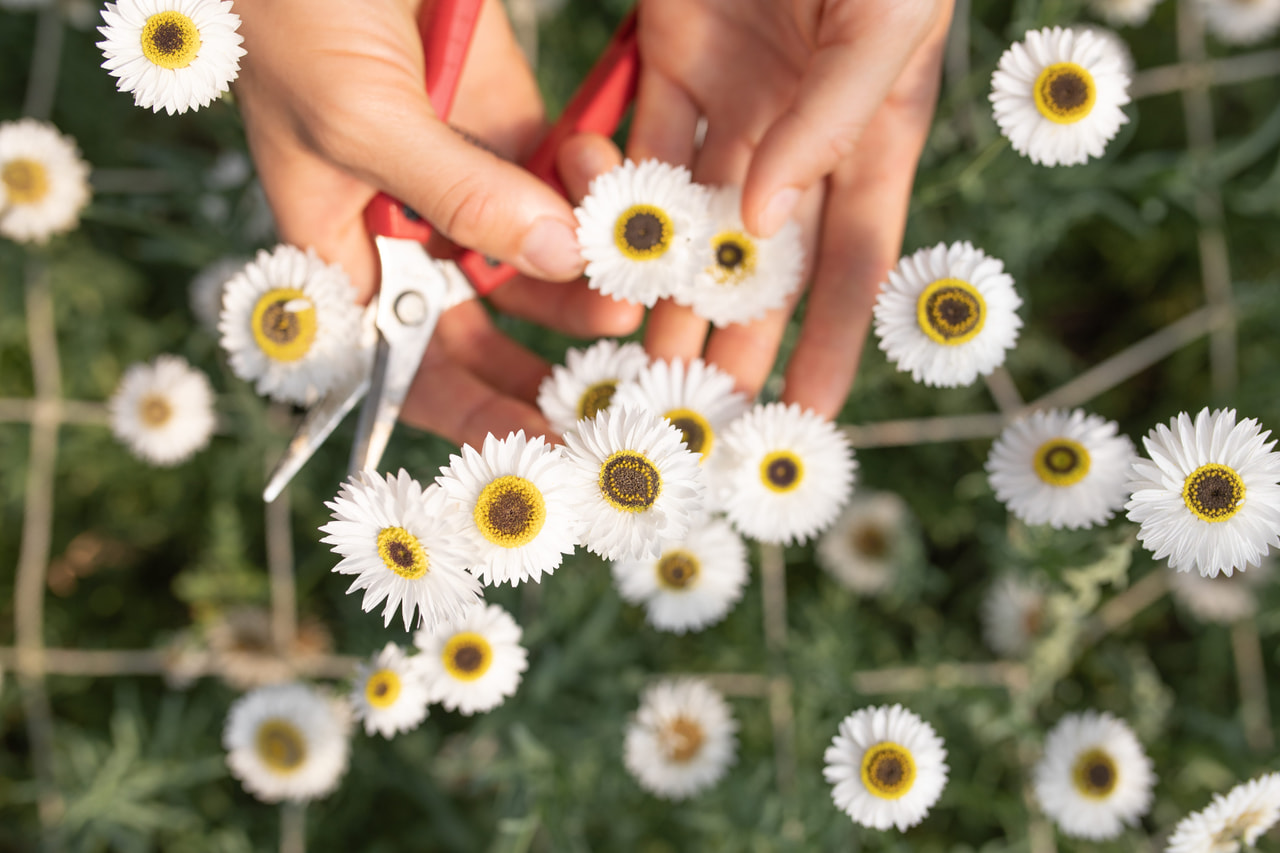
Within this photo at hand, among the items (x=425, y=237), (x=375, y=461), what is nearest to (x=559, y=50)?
(x=425, y=237)

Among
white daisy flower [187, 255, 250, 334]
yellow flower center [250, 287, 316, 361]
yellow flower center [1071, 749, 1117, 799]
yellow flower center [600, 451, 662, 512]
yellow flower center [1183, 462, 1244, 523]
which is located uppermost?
white daisy flower [187, 255, 250, 334]

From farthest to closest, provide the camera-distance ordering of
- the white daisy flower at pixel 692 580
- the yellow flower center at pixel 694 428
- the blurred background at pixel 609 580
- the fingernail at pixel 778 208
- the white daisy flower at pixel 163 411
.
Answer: the white daisy flower at pixel 163 411, the blurred background at pixel 609 580, the white daisy flower at pixel 692 580, the yellow flower center at pixel 694 428, the fingernail at pixel 778 208

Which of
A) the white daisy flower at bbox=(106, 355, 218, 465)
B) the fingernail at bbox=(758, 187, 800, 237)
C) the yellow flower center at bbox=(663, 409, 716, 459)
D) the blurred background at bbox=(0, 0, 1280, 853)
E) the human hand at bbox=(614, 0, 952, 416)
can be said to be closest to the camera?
the fingernail at bbox=(758, 187, 800, 237)

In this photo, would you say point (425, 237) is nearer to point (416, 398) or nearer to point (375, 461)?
point (416, 398)

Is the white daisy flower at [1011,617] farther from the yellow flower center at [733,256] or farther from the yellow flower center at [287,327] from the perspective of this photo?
the yellow flower center at [287,327]

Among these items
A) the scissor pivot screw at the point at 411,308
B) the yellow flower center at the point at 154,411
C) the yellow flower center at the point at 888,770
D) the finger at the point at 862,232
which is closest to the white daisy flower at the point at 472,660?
the scissor pivot screw at the point at 411,308

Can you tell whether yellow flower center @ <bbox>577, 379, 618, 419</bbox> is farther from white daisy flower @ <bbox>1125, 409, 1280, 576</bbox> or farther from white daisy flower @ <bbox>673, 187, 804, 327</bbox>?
white daisy flower @ <bbox>1125, 409, 1280, 576</bbox>

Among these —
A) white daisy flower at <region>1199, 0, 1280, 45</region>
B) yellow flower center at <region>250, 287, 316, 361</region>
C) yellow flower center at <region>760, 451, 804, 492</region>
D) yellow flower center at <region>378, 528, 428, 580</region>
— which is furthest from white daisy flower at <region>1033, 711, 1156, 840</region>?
white daisy flower at <region>1199, 0, 1280, 45</region>
